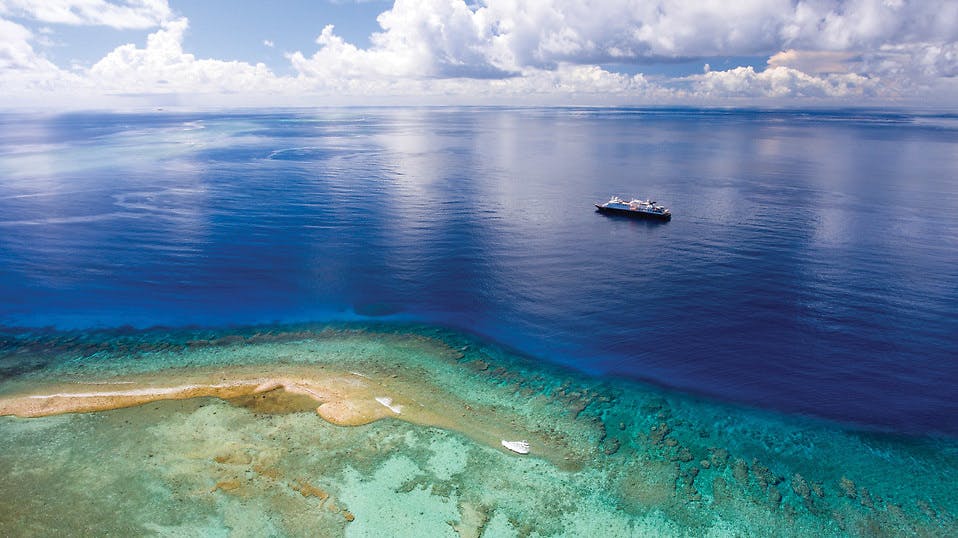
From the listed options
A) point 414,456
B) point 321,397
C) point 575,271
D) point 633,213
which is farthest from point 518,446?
point 633,213

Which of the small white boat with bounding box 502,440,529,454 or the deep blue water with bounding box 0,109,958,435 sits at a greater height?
the deep blue water with bounding box 0,109,958,435

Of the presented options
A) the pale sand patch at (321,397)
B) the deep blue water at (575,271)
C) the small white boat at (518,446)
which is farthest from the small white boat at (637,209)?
the small white boat at (518,446)

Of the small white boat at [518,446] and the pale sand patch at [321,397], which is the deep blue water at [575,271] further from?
the small white boat at [518,446]

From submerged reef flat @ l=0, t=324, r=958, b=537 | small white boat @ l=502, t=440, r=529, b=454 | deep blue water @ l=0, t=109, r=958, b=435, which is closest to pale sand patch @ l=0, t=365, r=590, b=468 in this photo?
submerged reef flat @ l=0, t=324, r=958, b=537

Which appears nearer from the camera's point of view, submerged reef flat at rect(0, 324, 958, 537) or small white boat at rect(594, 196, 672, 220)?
submerged reef flat at rect(0, 324, 958, 537)

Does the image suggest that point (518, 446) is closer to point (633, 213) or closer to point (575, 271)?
A: point (575, 271)

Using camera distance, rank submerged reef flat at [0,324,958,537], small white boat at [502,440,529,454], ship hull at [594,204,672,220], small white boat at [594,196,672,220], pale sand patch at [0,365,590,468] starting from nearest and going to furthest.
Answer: submerged reef flat at [0,324,958,537] < small white boat at [502,440,529,454] < pale sand patch at [0,365,590,468] < ship hull at [594,204,672,220] < small white boat at [594,196,672,220]

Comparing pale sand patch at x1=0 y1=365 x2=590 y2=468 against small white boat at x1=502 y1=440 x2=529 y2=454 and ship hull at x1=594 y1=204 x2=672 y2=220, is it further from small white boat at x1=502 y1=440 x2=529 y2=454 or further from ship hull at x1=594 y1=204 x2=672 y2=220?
ship hull at x1=594 y1=204 x2=672 y2=220

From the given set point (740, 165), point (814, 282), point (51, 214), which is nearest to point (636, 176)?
point (740, 165)
